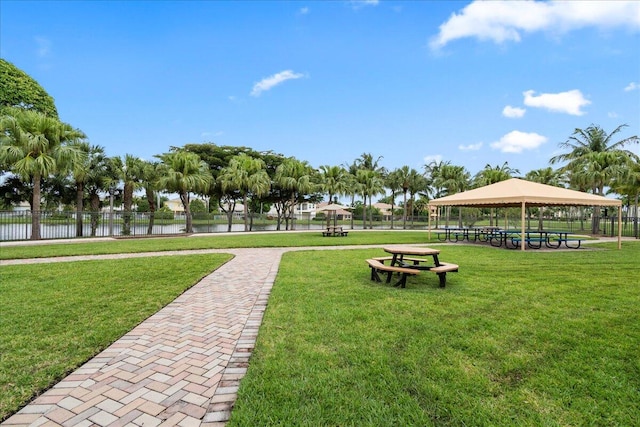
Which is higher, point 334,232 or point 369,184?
point 369,184

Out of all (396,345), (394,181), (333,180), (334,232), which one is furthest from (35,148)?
(394,181)

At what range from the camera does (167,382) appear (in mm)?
3027

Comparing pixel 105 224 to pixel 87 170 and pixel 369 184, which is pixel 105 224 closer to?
pixel 87 170

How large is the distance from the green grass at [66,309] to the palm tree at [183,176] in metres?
15.4

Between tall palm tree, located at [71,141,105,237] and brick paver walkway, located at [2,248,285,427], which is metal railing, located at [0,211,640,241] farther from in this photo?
brick paver walkway, located at [2,248,285,427]

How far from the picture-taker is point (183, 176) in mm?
24328

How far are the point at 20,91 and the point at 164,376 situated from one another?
27.0 m

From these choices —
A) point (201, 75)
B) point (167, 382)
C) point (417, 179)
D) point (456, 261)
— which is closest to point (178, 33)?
point (201, 75)

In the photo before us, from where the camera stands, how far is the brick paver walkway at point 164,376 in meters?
2.51

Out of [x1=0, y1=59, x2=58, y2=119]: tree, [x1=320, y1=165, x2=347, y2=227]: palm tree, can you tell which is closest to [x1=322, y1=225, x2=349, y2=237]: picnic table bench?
[x1=320, y1=165, x2=347, y2=227]: palm tree

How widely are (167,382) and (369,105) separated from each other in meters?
25.5

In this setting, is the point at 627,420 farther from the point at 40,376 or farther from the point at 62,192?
the point at 62,192

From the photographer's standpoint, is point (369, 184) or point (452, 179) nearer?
point (369, 184)

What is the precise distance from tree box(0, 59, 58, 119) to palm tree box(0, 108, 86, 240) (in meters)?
4.14
